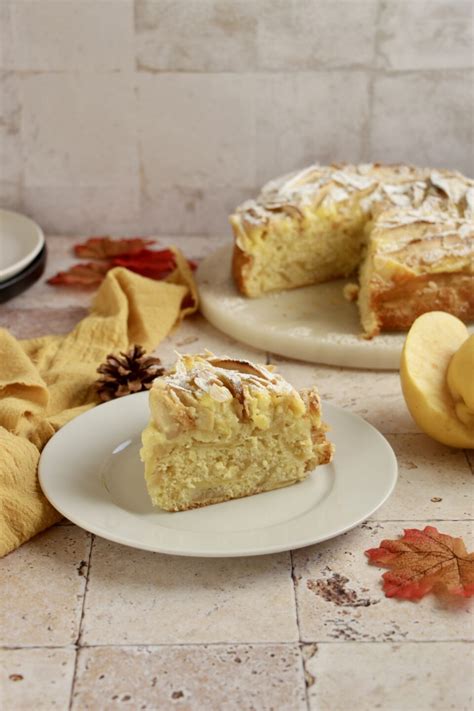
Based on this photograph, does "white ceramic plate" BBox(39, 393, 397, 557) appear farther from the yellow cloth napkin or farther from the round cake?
the round cake

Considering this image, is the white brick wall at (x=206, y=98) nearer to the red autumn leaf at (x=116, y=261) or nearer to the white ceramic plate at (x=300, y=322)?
the red autumn leaf at (x=116, y=261)

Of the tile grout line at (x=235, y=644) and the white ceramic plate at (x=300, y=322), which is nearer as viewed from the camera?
the tile grout line at (x=235, y=644)

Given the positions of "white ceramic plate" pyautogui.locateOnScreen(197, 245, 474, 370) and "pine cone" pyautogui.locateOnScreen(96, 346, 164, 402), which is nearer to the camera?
"pine cone" pyautogui.locateOnScreen(96, 346, 164, 402)

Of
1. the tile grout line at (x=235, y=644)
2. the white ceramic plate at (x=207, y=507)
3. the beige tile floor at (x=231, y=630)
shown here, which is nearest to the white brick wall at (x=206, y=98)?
the white ceramic plate at (x=207, y=507)

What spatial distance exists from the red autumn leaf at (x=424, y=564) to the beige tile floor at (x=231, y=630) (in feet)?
0.08

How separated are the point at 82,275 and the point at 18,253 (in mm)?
220

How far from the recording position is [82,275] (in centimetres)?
345

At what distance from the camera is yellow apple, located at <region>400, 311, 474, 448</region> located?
234 cm

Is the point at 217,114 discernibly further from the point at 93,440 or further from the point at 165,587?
the point at 165,587

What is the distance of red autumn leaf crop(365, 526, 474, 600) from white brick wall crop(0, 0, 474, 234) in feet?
6.19

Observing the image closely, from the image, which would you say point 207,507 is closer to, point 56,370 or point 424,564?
point 424,564

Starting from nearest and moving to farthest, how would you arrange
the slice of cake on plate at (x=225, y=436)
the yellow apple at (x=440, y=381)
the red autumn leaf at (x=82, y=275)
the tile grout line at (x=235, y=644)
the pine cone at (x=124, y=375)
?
the tile grout line at (x=235, y=644) < the slice of cake on plate at (x=225, y=436) < the yellow apple at (x=440, y=381) < the pine cone at (x=124, y=375) < the red autumn leaf at (x=82, y=275)

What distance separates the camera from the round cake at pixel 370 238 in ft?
9.58

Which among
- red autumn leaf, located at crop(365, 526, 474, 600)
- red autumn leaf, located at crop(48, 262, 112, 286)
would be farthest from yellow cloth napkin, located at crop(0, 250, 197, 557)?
red autumn leaf, located at crop(365, 526, 474, 600)
